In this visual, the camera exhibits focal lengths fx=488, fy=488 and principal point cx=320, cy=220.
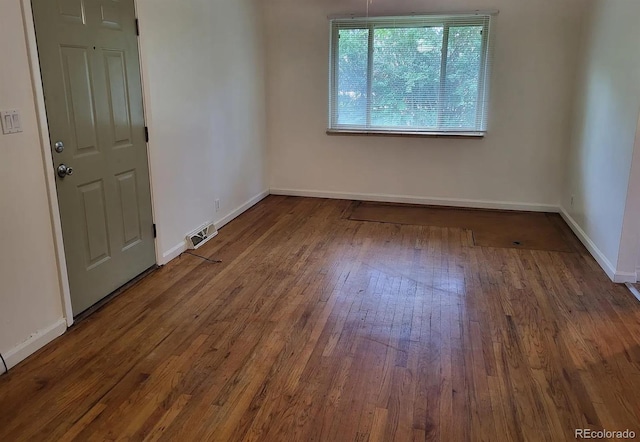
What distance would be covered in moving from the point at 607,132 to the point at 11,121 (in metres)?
4.06

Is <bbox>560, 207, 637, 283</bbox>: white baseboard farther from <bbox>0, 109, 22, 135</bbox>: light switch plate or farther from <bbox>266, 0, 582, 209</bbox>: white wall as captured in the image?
<bbox>0, 109, 22, 135</bbox>: light switch plate

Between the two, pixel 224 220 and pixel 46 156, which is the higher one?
pixel 46 156

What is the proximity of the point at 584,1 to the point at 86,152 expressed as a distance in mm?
4688

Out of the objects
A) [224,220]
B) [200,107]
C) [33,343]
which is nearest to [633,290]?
[224,220]

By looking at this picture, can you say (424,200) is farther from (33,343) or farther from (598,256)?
(33,343)

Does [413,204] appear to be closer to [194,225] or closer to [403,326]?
[194,225]

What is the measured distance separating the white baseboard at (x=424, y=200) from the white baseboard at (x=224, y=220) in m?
0.42

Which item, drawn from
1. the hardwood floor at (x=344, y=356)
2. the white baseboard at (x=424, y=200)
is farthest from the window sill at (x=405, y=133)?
the hardwood floor at (x=344, y=356)

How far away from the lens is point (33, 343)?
2.56m

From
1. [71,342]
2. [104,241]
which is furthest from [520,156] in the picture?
[71,342]

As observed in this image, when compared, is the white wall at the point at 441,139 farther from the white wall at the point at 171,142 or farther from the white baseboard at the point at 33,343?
the white baseboard at the point at 33,343

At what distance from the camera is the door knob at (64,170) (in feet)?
8.82

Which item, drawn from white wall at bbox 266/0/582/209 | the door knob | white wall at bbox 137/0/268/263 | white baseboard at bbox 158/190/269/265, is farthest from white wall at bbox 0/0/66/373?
white wall at bbox 266/0/582/209

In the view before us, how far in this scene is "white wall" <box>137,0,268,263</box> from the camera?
3604 millimetres
